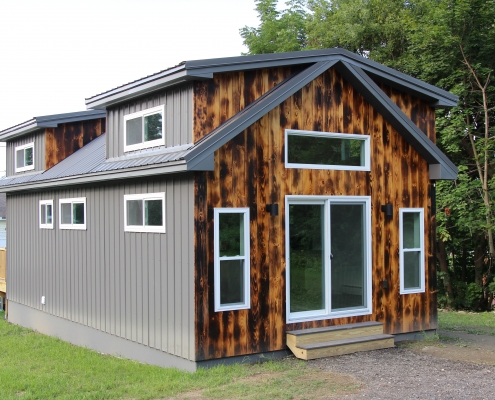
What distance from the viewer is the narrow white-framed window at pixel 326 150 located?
9320 mm

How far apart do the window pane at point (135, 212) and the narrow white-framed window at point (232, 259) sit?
1.76 metres

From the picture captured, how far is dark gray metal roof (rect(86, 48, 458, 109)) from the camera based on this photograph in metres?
8.52

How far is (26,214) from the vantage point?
14.8 metres

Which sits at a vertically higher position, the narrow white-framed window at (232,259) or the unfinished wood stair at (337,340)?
the narrow white-framed window at (232,259)

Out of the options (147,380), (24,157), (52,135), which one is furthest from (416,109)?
(24,157)

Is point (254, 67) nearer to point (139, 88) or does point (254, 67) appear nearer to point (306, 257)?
point (139, 88)

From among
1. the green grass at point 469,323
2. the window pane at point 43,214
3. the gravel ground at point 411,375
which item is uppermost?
the window pane at point 43,214

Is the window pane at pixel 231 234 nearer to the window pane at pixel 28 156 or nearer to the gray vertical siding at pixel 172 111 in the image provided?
the gray vertical siding at pixel 172 111

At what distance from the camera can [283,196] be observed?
9.12 meters

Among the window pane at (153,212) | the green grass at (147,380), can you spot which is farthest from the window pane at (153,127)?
the green grass at (147,380)

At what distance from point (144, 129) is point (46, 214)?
4.81 m

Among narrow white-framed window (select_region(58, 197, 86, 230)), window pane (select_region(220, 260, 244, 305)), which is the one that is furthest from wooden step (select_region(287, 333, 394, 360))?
narrow white-framed window (select_region(58, 197, 86, 230))

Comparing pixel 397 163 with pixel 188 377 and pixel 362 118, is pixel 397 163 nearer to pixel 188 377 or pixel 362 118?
pixel 362 118

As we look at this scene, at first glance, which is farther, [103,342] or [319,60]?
[103,342]
